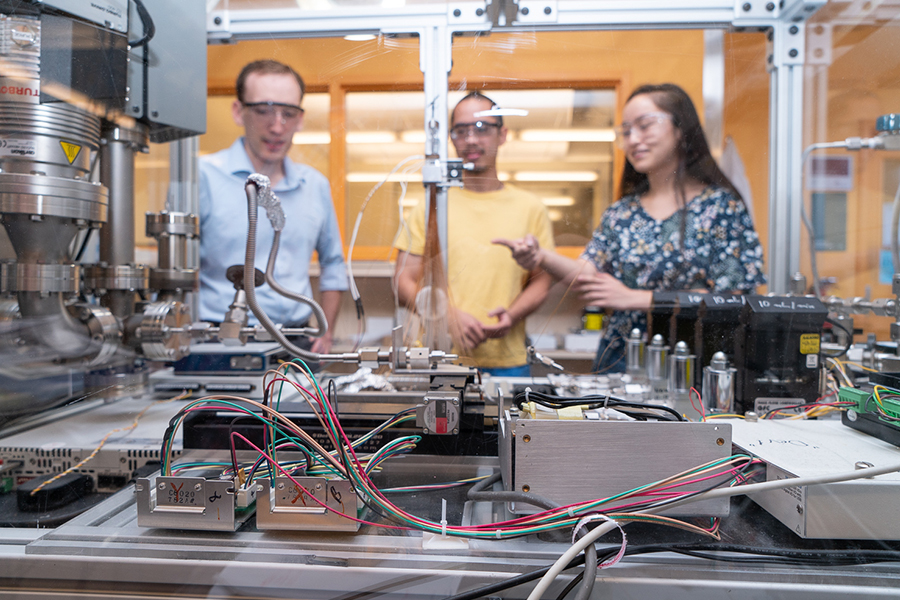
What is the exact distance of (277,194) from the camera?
4.47ft

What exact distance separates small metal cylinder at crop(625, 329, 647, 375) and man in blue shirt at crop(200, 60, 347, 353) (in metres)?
0.83

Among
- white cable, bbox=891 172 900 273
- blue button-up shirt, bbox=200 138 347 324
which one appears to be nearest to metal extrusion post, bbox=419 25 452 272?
blue button-up shirt, bbox=200 138 347 324

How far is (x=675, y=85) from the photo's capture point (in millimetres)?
1499

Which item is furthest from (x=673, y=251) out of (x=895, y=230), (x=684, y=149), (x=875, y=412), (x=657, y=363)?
(x=875, y=412)

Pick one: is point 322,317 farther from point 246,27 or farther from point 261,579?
point 246,27

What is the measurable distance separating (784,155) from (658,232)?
0.52 metres

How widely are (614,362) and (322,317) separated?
85cm

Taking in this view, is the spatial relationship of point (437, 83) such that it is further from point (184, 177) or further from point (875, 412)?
point (875, 412)

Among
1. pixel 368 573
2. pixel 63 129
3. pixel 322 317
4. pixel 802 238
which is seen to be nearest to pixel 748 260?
pixel 802 238

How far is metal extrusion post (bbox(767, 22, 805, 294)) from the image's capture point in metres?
1.51

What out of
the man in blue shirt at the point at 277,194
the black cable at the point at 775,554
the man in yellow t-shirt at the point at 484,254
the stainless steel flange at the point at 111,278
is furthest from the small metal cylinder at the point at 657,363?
the stainless steel flange at the point at 111,278

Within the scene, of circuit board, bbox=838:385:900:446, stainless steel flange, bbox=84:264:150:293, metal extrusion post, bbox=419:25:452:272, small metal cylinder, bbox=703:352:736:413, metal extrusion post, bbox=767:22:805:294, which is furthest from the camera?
metal extrusion post, bbox=767:22:805:294

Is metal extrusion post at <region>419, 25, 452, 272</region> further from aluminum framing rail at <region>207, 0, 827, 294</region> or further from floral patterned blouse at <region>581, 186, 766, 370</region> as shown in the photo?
floral patterned blouse at <region>581, 186, 766, 370</region>

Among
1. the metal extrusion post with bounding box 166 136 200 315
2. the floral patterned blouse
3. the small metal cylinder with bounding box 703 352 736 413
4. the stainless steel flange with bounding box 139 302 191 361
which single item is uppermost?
the metal extrusion post with bounding box 166 136 200 315
